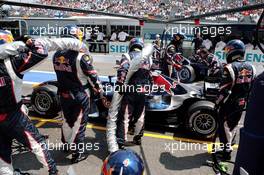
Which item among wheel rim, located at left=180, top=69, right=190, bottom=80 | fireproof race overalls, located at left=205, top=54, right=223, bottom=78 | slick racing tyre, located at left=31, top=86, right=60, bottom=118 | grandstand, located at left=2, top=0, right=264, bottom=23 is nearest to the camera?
slick racing tyre, located at left=31, top=86, right=60, bottom=118

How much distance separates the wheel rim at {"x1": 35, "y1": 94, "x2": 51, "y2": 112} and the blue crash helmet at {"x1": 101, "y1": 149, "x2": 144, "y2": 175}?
14.7 feet

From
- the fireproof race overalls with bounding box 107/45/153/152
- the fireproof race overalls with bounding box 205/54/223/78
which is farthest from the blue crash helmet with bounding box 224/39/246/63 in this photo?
the fireproof race overalls with bounding box 205/54/223/78

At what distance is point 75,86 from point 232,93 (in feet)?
7.40

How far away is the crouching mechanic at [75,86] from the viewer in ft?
13.9

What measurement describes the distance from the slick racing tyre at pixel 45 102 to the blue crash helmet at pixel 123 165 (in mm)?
4345

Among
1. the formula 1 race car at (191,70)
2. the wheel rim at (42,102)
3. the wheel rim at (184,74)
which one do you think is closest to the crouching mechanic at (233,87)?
the wheel rim at (42,102)

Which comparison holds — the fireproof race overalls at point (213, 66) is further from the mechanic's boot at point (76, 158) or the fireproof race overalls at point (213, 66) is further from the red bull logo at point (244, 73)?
the mechanic's boot at point (76, 158)

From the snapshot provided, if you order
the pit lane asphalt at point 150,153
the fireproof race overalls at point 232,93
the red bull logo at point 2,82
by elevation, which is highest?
the red bull logo at point 2,82

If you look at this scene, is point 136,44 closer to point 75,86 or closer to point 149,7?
point 75,86

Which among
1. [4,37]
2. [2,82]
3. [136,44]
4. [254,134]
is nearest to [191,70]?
[136,44]

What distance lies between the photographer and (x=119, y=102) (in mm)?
4703

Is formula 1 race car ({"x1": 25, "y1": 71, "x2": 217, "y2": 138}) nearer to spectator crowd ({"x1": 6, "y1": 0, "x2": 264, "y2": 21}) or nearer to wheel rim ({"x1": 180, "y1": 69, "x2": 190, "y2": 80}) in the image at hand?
wheel rim ({"x1": 180, "y1": 69, "x2": 190, "y2": 80})

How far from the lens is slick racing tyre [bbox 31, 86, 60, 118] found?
236 inches

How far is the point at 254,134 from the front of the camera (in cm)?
134
